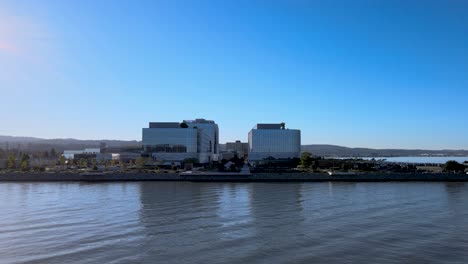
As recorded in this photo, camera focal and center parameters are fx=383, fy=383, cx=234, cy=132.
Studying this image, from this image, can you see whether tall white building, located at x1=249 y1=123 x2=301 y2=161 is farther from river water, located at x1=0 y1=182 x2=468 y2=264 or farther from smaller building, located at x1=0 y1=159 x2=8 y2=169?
river water, located at x1=0 y1=182 x2=468 y2=264

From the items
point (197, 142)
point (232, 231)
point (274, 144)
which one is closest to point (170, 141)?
point (197, 142)

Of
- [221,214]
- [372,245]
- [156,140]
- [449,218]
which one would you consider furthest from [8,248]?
[156,140]

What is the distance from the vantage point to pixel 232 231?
1872 centimetres

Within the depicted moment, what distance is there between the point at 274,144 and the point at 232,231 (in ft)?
279

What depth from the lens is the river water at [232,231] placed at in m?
14.5

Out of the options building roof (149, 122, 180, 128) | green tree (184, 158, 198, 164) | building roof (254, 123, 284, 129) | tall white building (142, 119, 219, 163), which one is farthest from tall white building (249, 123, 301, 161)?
building roof (149, 122, 180, 128)

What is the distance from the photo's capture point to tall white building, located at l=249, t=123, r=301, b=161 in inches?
4040

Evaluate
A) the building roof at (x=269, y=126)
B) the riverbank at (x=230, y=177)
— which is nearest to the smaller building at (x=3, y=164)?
the riverbank at (x=230, y=177)

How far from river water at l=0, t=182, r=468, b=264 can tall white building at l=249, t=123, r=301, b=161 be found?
71954mm

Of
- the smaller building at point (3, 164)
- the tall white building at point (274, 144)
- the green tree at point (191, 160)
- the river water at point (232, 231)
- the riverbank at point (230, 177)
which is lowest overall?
the river water at point (232, 231)

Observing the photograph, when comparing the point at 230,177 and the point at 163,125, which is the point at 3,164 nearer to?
the point at 163,125

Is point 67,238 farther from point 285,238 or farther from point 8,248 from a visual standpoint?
point 285,238

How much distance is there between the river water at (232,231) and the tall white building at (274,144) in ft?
236

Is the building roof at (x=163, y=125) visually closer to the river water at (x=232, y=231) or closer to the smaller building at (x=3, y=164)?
the smaller building at (x=3, y=164)
